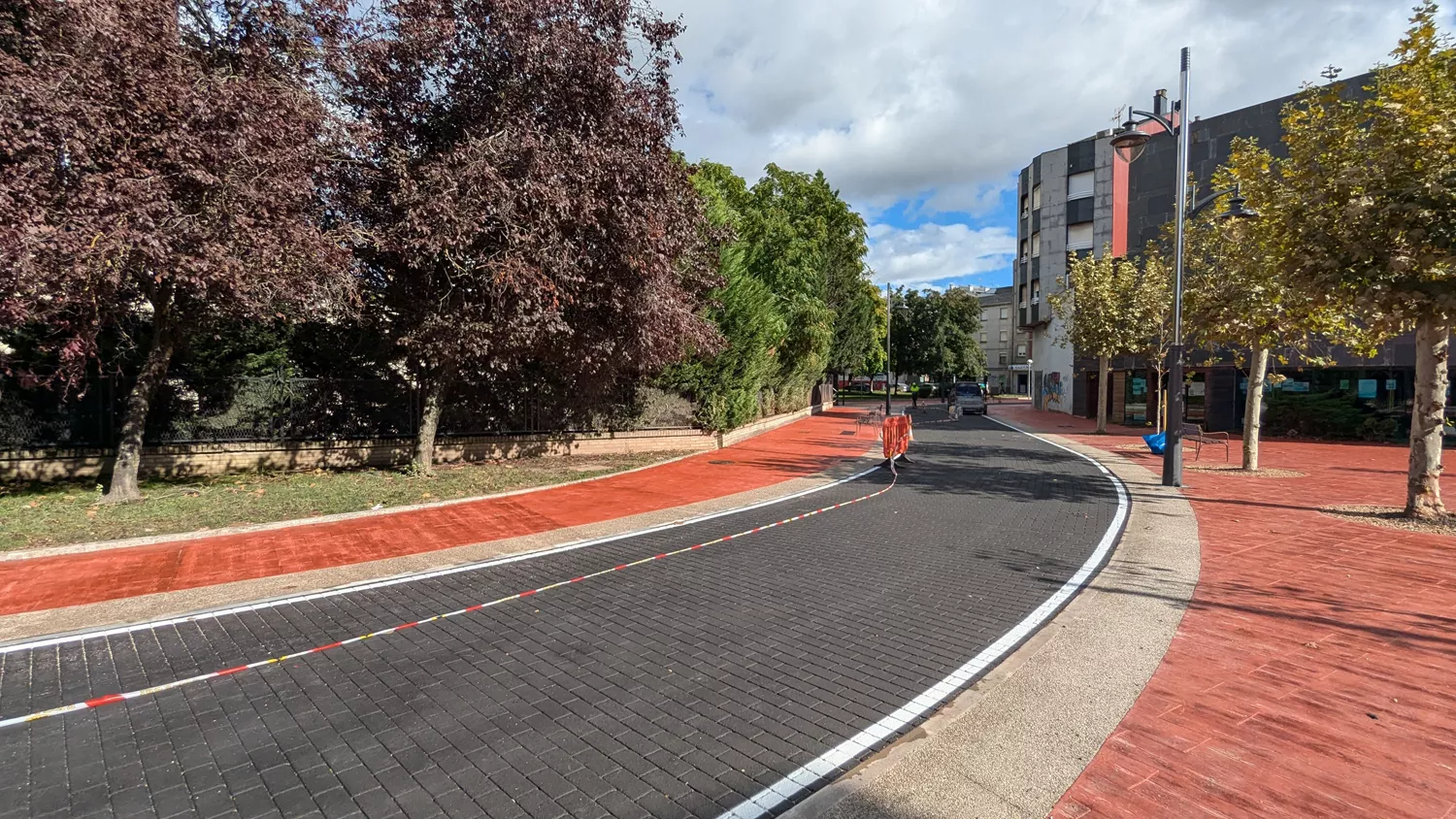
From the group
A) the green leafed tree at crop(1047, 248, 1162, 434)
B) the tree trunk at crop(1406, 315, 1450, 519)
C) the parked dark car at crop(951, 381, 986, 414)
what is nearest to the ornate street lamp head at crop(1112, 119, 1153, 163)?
the tree trunk at crop(1406, 315, 1450, 519)

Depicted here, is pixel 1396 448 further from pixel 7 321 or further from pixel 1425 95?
pixel 7 321

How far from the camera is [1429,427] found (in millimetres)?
9281

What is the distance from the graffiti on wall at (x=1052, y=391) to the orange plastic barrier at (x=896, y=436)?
28991 millimetres

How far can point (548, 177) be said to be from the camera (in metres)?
10.6

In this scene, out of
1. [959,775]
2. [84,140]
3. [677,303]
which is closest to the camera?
[959,775]

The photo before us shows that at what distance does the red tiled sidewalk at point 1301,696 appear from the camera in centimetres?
308

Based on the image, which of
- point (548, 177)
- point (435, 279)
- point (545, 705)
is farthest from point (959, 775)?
point (435, 279)

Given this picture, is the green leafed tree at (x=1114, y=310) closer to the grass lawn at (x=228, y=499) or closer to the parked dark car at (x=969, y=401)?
the parked dark car at (x=969, y=401)

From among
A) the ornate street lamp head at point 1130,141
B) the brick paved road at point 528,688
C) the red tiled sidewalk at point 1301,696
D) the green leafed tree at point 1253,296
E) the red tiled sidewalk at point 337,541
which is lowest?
the red tiled sidewalk at point 337,541

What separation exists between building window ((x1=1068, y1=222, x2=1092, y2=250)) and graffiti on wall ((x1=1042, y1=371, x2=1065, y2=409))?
764 cm

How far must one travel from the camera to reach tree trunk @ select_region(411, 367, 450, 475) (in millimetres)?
13164

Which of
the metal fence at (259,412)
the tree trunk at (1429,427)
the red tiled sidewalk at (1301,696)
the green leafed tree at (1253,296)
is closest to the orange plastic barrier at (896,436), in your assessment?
the green leafed tree at (1253,296)

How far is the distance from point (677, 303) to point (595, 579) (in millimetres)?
7802

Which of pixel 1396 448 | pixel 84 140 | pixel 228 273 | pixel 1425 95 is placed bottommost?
pixel 1396 448
